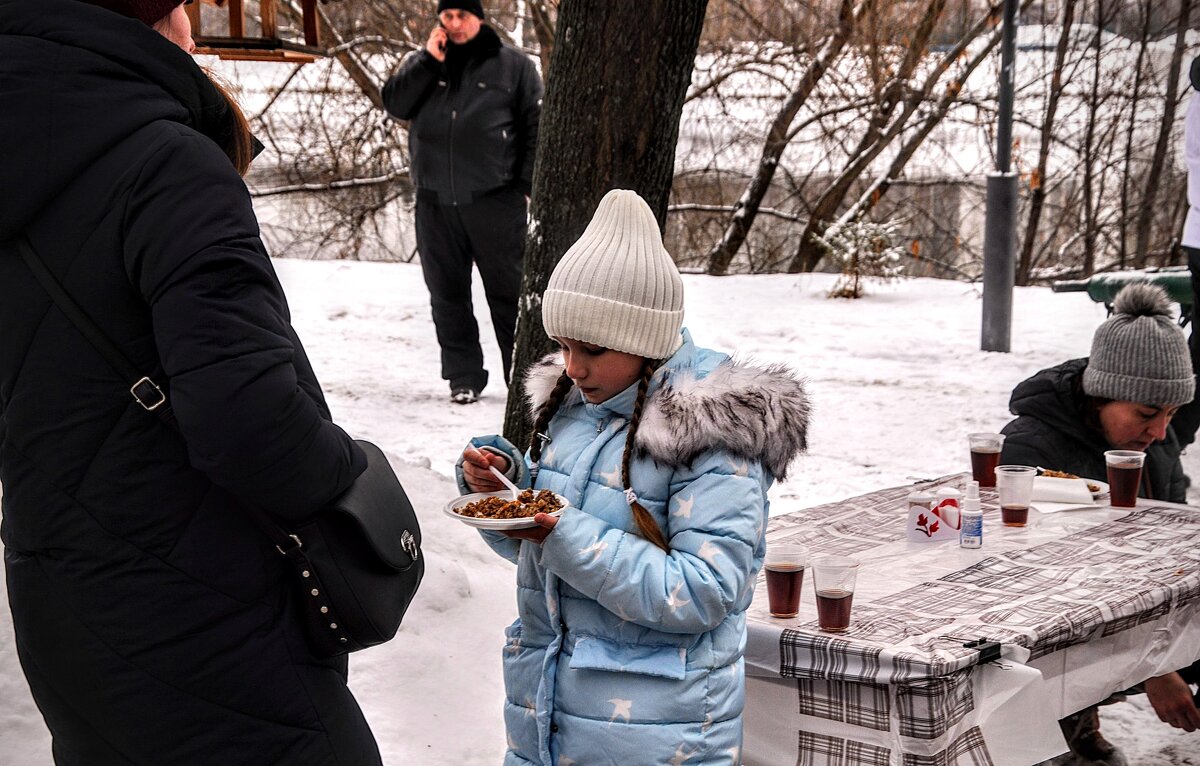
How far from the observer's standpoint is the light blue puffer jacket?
2.16 m

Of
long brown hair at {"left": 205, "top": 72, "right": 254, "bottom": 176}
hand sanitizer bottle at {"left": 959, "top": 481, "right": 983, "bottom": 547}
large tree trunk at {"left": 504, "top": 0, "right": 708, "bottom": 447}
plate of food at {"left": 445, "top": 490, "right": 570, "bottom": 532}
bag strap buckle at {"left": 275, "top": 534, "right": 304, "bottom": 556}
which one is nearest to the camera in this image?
bag strap buckle at {"left": 275, "top": 534, "right": 304, "bottom": 556}

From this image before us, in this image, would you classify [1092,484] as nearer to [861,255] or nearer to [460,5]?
[460,5]

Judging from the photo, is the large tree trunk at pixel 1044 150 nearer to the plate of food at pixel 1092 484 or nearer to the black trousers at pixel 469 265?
the black trousers at pixel 469 265

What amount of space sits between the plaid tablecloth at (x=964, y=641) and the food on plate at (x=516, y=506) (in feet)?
2.08

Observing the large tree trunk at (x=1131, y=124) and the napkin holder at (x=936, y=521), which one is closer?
the napkin holder at (x=936, y=521)

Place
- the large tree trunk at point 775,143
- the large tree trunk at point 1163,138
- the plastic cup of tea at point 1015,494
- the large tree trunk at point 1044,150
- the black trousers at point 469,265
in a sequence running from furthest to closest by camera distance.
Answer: the large tree trunk at point 775,143
the large tree trunk at point 1044,150
the large tree trunk at point 1163,138
the black trousers at point 469,265
the plastic cup of tea at point 1015,494

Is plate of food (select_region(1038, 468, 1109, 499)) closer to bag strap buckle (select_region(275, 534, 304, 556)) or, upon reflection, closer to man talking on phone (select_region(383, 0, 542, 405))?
bag strap buckle (select_region(275, 534, 304, 556))

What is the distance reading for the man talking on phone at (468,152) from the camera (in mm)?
7273

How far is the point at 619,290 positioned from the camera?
7.47ft

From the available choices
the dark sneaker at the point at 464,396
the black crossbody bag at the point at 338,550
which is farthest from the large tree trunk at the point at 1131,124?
the black crossbody bag at the point at 338,550

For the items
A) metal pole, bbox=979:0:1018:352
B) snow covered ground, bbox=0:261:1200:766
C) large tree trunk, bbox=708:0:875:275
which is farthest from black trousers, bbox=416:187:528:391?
large tree trunk, bbox=708:0:875:275

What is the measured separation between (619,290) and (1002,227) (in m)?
7.74

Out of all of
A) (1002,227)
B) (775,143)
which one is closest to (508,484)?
(1002,227)

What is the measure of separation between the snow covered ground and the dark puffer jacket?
0.83 meters
